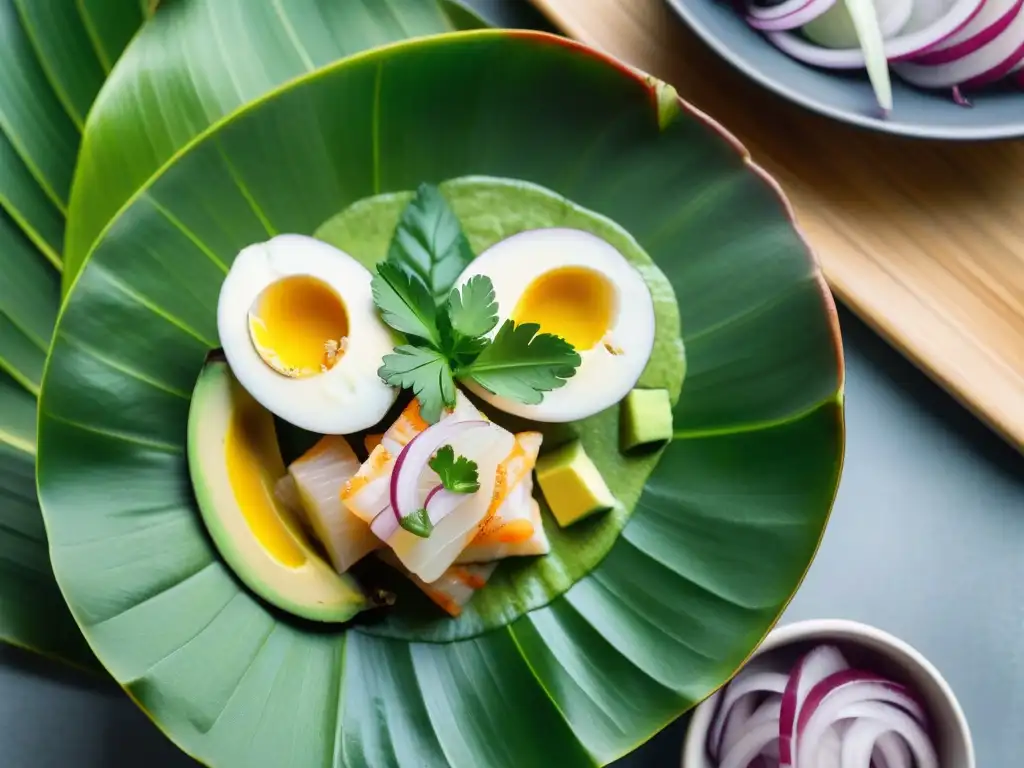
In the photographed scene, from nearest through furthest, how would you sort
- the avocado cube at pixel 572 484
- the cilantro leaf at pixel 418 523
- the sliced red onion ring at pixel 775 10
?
1. the cilantro leaf at pixel 418 523
2. the avocado cube at pixel 572 484
3. the sliced red onion ring at pixel 775 10

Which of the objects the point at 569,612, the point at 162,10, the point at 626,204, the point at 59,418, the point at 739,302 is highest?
the point at 162,10


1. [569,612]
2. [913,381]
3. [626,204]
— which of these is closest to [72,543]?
[569,612]

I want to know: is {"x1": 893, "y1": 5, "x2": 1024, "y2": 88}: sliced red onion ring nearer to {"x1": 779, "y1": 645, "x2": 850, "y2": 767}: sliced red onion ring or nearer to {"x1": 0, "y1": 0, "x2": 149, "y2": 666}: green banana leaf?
{"x1": 779, "y1": 645, "x2": 850, "y2": 767}: sliced red onion ring

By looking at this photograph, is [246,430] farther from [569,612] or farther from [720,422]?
[720,422]

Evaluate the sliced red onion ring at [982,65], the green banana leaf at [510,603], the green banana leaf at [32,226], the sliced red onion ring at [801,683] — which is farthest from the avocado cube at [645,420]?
the green banana leaf at [32,226]

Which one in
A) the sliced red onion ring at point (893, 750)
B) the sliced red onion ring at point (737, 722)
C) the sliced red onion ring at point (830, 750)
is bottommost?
the sliced red onion ring at point (893, 750)

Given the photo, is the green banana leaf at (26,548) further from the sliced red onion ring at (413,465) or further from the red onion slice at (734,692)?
the red onion slice at (734,692)

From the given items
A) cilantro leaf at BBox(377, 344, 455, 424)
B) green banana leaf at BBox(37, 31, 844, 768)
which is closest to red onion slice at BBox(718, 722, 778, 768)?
green banana leaf at BBox(37, 31, 844, 768)
